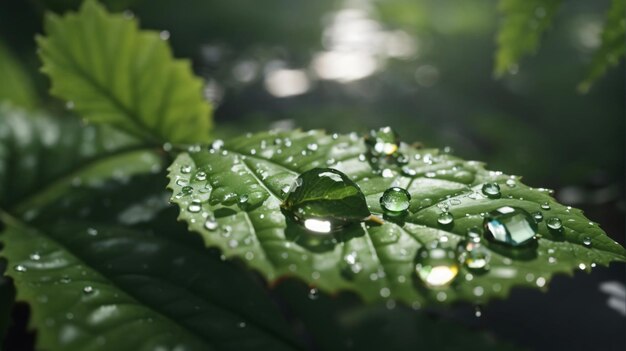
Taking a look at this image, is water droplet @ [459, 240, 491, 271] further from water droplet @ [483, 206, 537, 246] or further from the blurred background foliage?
the blurred background foliage

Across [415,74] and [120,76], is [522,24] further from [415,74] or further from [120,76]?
[415,74]

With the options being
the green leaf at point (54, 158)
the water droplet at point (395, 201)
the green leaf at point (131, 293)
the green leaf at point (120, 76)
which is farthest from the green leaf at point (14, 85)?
the water droplet at point (395, 201)

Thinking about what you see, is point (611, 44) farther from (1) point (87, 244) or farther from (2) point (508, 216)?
(1) point (87, 244)

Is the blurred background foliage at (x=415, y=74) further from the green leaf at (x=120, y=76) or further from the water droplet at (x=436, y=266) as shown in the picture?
the water droplet at (x=436, y=266)

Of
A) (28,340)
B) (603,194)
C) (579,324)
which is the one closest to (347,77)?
(603,194)

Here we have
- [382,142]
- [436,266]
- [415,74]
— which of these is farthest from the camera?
[415,74]

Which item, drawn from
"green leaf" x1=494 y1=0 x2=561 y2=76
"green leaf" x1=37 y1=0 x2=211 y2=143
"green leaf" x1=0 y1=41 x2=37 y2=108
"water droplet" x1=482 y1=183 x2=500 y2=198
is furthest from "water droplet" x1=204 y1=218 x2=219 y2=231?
"green leaf" x1=0 y1=41 x2=37 y2=108

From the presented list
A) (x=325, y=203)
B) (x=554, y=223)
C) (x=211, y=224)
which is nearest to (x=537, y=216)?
(x=554, y=223)
